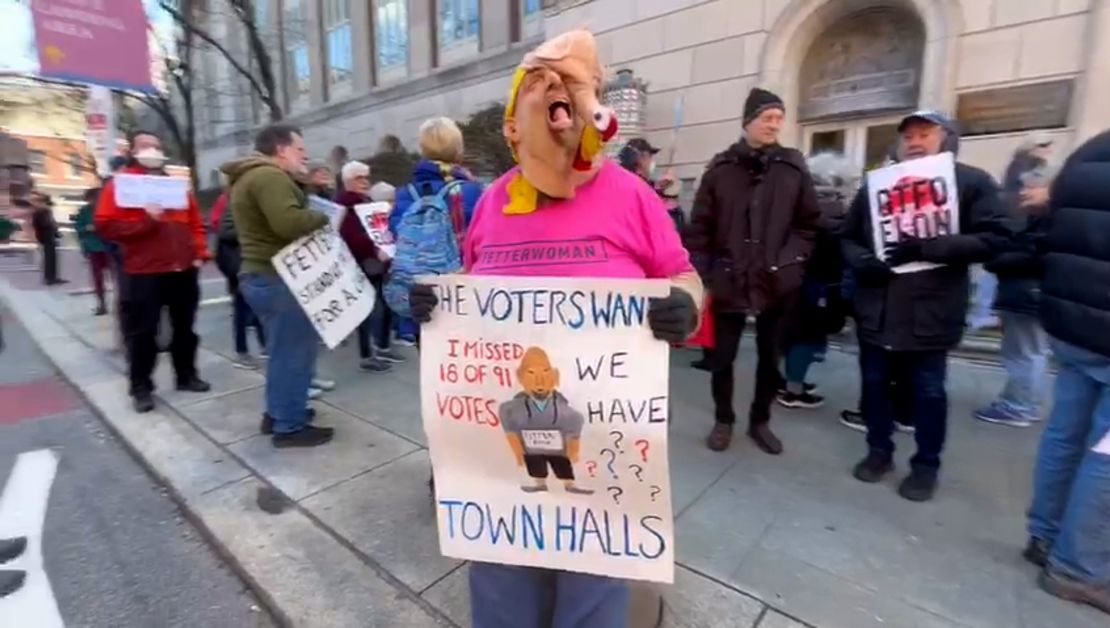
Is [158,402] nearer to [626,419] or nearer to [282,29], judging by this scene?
[626,419]

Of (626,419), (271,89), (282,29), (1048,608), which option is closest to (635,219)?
(626,419)

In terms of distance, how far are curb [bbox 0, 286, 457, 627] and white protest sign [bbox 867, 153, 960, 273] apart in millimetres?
2757

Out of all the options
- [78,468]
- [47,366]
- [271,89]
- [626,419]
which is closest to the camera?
[626,419]

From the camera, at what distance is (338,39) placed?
805 inches

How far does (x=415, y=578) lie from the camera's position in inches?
98.3

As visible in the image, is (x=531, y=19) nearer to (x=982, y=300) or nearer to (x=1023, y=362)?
(x=982, y=300)

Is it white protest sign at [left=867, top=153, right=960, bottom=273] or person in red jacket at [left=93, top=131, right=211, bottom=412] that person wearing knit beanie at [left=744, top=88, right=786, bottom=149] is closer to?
white protest sign at [left=867, top=153, right=960, bottom=273]

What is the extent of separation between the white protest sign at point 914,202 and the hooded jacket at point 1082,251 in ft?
1.54

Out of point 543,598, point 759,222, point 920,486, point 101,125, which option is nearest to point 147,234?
point 101,125

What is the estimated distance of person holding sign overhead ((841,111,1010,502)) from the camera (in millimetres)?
2818

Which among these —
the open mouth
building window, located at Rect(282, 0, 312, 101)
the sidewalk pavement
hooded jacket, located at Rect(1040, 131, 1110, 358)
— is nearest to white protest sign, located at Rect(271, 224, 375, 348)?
the sidewalk pavement

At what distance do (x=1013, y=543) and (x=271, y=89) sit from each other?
1542 cm

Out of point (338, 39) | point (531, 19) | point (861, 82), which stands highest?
point (338, 39)

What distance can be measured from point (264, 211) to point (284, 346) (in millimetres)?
857
